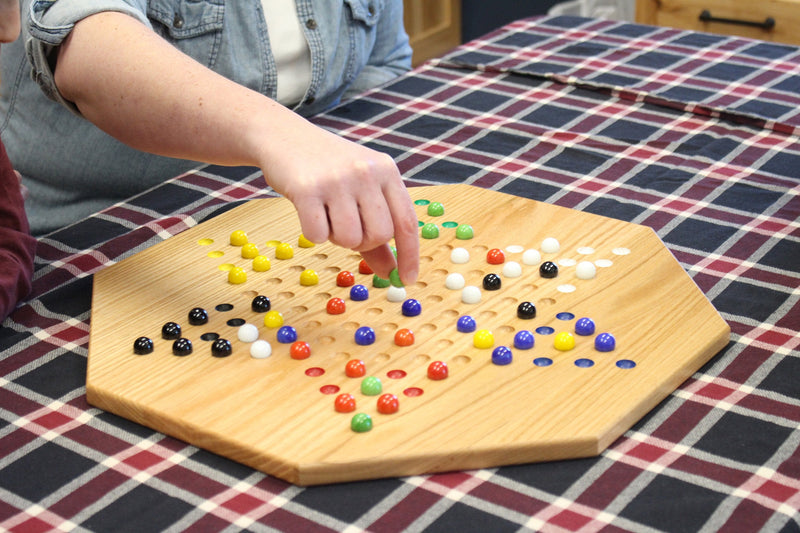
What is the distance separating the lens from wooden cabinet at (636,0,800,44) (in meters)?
2.51

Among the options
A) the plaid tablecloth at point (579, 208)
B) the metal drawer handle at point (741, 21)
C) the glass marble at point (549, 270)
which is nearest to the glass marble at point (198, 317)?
the plaid tablecloth at point (579, 208)

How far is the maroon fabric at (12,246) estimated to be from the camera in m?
0.94

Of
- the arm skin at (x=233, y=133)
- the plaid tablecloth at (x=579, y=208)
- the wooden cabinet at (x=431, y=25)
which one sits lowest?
the wooden cabinet at (x=431, y=25)

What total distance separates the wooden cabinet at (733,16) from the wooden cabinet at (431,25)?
1131mm

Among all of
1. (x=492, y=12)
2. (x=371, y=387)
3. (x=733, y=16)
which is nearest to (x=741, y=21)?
(x=733, y=16)

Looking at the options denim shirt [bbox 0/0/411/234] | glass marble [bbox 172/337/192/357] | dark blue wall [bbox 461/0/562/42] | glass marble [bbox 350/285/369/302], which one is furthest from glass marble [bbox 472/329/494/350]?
dark blue wall [bbox 461/0/562/42]

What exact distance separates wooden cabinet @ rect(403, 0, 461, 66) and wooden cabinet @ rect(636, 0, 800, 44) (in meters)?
1.13

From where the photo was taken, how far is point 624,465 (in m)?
0.73

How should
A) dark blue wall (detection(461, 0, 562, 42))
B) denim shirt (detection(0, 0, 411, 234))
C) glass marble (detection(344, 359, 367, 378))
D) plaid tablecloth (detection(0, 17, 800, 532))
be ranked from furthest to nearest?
dark blue wall (detection(461, 0, 562, 42))
denim shirt (detection(0, 0, 411, 234))
glass marble (detection(344, 359, 367, 378))
plaid tablecloth (detection(0, 17, 800, 532))

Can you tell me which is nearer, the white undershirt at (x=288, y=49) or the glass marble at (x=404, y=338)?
the glass marble at (x=404, y=338)

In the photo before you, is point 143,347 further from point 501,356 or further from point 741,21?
point 741,21

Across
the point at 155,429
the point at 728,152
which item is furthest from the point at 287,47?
the point at 155,429

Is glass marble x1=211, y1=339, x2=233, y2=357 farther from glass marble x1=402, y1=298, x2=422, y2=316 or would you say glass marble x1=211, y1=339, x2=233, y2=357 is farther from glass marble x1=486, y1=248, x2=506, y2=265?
glass marble x1=486, y1=248, x2=506, y2=265

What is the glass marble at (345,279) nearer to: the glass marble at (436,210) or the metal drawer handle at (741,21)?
the glass marble at (436,210)
